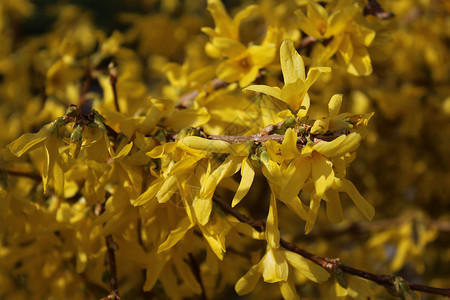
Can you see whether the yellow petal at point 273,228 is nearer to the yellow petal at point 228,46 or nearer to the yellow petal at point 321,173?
the yellow petal at point 321,173

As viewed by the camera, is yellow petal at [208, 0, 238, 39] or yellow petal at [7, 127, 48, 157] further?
yellow petal at [208, 0, 238, 39]

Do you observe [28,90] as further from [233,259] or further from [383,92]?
[383,92]

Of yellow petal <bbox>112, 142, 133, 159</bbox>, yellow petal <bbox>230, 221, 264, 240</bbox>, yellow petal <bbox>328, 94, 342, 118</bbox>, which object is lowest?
yellow petal <bbox>230, 221, 264, 240</bbox>

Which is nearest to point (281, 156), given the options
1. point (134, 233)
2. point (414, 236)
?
point (134, 233)

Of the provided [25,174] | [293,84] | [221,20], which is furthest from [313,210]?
[25,174]

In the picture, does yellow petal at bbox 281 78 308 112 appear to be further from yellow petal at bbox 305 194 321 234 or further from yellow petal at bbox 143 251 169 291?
yellow petal at bbox 143 251 169 291

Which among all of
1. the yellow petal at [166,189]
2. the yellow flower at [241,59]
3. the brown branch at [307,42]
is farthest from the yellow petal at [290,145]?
the brown branch at [307,42]

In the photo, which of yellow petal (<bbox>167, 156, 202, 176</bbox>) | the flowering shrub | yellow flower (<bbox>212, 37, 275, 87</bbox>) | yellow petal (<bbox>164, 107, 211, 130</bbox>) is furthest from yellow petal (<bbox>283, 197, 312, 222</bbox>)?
yellow flower (<bbox>212, 37, 275, 87</bbox>)

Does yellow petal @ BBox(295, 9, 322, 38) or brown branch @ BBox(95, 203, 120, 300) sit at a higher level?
yellow petal @ BBox(295, 9, 322, 38)
